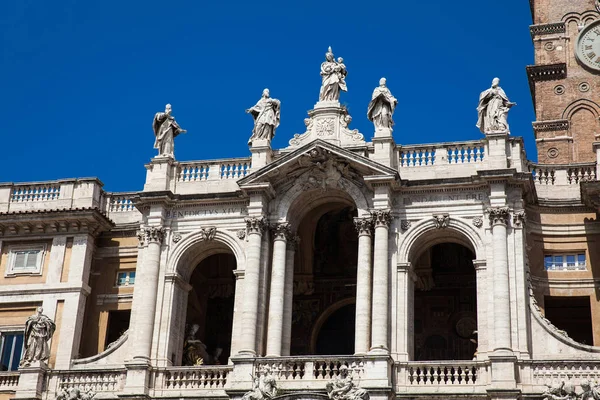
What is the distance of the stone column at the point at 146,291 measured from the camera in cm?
3778

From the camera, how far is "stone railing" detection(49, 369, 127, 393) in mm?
37672

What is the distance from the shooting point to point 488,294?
36.1 metres

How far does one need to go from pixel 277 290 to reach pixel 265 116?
6.74 metres

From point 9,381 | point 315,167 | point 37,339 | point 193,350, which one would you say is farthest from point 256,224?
point 9,381

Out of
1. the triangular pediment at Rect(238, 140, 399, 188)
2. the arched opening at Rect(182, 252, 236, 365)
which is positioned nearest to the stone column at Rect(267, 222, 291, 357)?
the triangular pediment at Rect(238, 140, 399, 188)

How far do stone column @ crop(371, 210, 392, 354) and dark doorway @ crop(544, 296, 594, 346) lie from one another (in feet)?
23.6

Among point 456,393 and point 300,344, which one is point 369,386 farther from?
point 300,344

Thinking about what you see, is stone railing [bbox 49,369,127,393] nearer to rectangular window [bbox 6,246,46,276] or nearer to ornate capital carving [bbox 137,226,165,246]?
ornate capital carving [bbox 137,226,165,246]

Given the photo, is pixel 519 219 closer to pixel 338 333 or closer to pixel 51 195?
pixel 338 333

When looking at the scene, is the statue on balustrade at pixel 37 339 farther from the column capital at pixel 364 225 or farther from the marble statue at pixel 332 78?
the marble statue at pixel 332 78

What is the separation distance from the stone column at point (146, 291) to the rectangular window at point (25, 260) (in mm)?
4529

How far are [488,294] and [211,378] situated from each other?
31.0 ft

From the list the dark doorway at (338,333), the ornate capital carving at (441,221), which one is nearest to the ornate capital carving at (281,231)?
the ornate capital carving at (441,221)

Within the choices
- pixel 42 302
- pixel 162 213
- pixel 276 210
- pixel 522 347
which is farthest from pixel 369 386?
pixel 42 302
